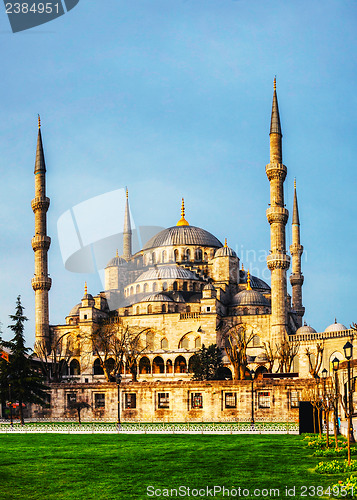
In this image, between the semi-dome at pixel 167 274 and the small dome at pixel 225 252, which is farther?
the small dome at pixel 225 252

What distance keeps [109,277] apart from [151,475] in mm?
47866

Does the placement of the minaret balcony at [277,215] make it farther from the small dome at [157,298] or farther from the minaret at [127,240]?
the minaret at [127,240]

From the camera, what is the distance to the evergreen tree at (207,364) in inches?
1718

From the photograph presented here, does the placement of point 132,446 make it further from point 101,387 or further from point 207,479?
point 101,387

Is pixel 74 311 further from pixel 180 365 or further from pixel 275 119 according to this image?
pixel 275 119

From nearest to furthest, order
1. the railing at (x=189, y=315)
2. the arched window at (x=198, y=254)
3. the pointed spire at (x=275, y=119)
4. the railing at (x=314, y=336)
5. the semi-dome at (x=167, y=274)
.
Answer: the railing at (x=314, y=336)
the pointed spire at (x=275, y=119)
the railing at (x=189, y=315)
the semi-dome at (x=167, y=274)
the arched window at (x=198, y=254)

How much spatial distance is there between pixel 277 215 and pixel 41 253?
18116mm

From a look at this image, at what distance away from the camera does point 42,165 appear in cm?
5353

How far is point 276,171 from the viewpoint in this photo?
47.9m

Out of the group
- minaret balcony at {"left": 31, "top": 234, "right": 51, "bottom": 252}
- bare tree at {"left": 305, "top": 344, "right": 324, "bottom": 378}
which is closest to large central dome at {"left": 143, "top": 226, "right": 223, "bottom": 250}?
minaret balcony at {"left": 31, "top": 234, "right": 51, "bottom": 252}

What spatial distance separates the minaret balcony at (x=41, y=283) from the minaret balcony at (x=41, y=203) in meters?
5.43

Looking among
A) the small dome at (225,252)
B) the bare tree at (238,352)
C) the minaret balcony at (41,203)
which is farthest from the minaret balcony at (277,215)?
the minaret balcony at (41,203)

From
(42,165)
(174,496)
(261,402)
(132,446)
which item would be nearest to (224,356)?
(261,402)

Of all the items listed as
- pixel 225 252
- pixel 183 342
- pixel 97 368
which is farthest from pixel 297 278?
pixel 97 368
